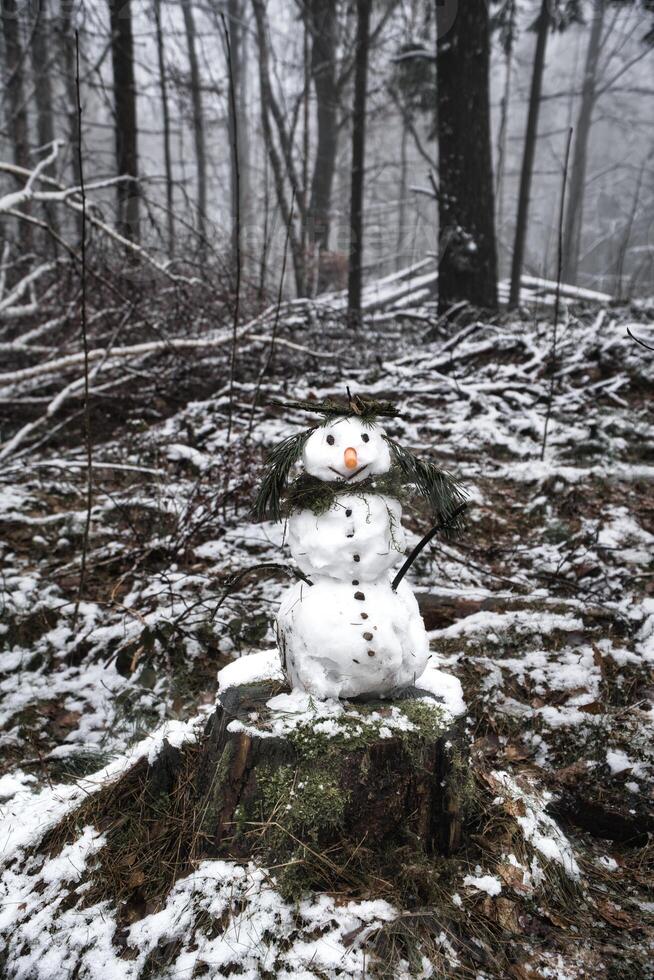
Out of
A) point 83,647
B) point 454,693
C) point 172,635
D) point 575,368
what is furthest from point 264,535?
point 575,368

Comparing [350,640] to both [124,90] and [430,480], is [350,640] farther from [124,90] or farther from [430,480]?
[124,90]

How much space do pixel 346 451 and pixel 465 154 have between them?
724cm

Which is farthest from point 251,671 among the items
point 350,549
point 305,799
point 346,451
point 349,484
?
point 346,451

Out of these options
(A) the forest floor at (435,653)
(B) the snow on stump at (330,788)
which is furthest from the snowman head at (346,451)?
(A) the forest floor at (435,653)

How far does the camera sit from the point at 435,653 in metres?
2.79

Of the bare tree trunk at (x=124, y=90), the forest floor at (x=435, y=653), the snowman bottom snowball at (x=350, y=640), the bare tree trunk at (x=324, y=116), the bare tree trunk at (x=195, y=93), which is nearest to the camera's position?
the forest floor at (x=435, y=653)

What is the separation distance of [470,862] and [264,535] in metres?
2.40

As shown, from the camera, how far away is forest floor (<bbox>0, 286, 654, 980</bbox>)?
60.0 inches

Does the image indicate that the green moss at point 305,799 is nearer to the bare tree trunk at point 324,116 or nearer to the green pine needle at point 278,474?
the green pine needle at point 278,474

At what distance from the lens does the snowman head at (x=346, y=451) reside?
1.73 metres

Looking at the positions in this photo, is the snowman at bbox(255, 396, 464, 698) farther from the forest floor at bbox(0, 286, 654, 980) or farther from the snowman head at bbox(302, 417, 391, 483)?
the forest floor at bbox(0, 286, 654, 980)

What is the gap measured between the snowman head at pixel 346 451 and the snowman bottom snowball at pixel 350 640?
35 centimetres

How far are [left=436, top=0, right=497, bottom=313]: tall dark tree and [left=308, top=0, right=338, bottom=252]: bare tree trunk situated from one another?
399 cm

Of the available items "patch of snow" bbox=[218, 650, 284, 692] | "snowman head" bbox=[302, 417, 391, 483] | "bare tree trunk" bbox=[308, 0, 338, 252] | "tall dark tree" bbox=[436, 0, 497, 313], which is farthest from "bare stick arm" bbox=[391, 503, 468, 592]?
"bare tree trunk" bbox=[308, 0, 338, 252]
